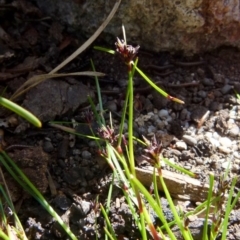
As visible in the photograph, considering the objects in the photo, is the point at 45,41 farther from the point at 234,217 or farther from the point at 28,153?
the point at 234,217

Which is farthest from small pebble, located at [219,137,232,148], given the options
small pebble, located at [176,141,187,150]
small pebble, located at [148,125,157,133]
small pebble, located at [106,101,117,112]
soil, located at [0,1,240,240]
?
A: small pebble, located at [106,101,117,112]

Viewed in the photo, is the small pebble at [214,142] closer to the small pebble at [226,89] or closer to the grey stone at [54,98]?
the small pebble at [226,89]

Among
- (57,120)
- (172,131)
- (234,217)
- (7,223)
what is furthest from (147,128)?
(7,223)

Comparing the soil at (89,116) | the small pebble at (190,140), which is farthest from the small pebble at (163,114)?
the small pebble at (190,140)

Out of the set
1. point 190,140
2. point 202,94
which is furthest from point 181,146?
point 202,94

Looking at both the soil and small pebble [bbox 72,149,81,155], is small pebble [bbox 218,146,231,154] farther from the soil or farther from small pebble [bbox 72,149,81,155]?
small pebble [bbox 72,149,81,155]

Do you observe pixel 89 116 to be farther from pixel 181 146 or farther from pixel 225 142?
pixel 225 142
